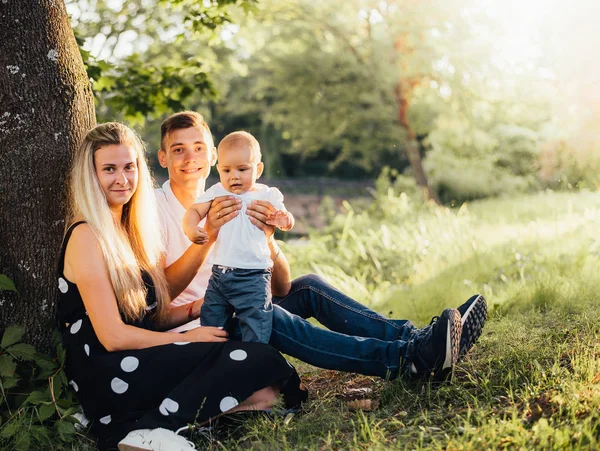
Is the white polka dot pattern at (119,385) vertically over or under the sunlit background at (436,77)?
under

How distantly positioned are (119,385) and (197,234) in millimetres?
733

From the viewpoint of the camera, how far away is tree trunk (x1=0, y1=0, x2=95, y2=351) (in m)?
3.39

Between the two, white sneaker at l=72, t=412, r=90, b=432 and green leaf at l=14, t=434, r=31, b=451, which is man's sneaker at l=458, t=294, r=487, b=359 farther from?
green leaf at l=14, t=434, r=31, b=451

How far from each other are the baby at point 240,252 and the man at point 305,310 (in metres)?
0.06

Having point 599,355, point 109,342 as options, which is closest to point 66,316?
point 109,342

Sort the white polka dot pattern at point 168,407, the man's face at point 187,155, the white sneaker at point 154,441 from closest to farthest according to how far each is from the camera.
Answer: the white sneaker at point 154,441 < the white polka dot pattern at point 168,407 < the man's face at point 187,155

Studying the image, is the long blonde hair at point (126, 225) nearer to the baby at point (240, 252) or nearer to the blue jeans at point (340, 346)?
the baby at point (240, 252)

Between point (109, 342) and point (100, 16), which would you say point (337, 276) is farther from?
point (100, 16)

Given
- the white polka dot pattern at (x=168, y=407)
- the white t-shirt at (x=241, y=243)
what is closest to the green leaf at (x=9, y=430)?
the white polka dot pattern at (x=168, y=407)

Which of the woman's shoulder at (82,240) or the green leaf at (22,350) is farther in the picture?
the green leaf at (22,350)

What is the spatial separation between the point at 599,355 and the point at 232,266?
1.72 m

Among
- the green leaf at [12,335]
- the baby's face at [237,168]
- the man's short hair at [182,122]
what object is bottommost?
the green leaf at [12,335]

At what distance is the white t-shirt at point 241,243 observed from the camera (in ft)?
10.5

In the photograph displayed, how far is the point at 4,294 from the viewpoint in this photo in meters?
3.42
